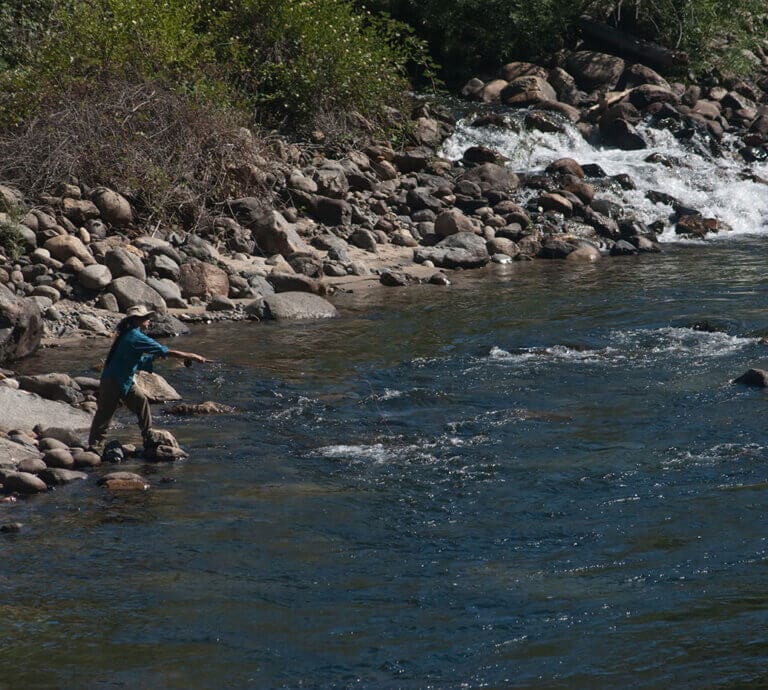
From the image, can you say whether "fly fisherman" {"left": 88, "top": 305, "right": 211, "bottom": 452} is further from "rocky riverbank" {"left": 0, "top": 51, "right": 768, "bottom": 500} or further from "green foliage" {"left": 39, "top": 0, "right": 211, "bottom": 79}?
"green foliage" {"left": 39, "top": 0, "right": 211, "bottom": 79}

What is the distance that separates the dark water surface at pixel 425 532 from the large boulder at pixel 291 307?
164cm

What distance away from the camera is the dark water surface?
6008mm

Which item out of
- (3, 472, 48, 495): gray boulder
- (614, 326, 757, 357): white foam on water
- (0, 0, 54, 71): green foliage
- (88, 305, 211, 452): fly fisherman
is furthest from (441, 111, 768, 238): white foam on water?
(3, 472, 48, 495): gray boulder

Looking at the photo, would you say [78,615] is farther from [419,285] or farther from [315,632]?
[419,285]

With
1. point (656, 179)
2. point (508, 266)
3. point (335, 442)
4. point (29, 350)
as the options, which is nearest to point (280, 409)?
point (335, 442)

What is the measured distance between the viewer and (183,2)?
2177cm

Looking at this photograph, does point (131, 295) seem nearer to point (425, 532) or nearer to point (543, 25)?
point (425, 532)

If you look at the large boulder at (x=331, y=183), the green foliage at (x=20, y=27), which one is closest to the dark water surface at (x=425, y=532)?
the large boulder at (x=331, y=183)

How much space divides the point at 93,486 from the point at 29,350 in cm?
459

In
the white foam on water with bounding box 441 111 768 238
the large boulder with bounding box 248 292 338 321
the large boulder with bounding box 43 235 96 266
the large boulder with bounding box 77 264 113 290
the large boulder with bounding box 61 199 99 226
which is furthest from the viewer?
the white foam on water with bounding box 441 111 768 238

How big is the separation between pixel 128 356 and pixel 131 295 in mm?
5534

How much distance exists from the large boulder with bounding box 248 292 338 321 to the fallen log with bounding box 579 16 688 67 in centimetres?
1680

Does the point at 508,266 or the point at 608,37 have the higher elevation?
the point at 608,37

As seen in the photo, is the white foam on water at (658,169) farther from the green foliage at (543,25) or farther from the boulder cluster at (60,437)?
the boulder cluster at (60,437)
